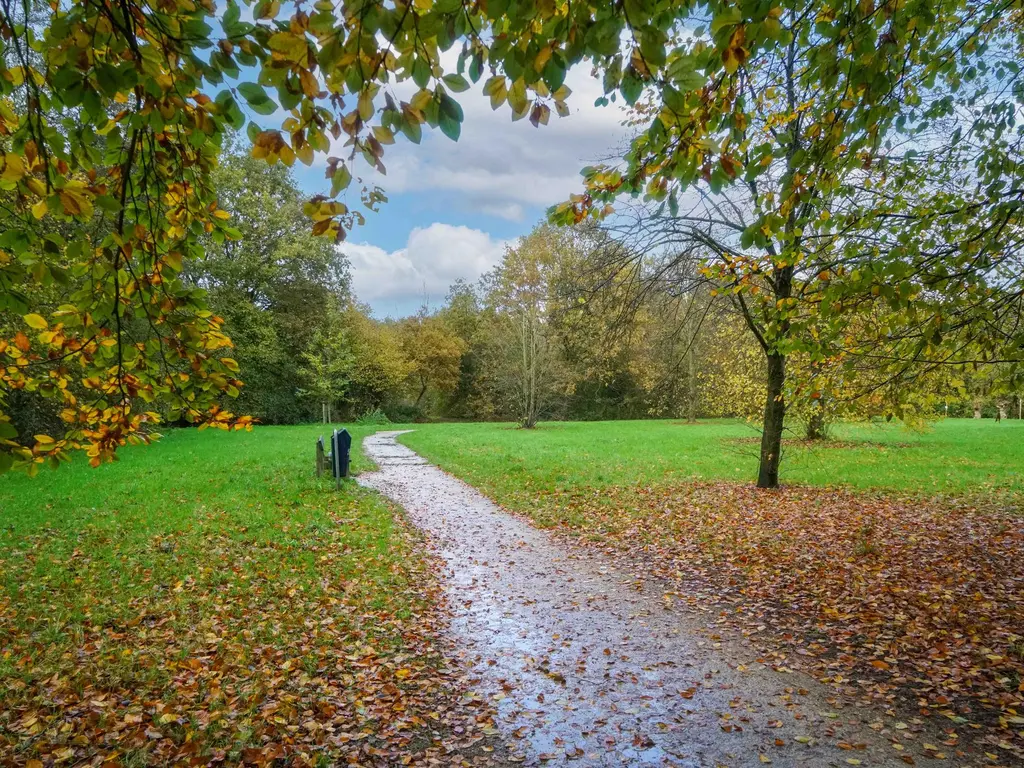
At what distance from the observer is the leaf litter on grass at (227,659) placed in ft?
11.1

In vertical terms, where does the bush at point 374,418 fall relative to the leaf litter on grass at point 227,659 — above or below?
above

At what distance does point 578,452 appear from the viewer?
1862 cm

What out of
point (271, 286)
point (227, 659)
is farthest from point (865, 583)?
point (271, 286)

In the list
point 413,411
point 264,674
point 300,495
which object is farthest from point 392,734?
point 413,411

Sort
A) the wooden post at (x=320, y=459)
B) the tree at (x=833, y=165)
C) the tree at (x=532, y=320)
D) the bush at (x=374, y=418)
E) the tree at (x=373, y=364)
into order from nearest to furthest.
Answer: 1. the tree at (x=833, y=165)
2. the wooden post at (x=320, y=459)
3. the tree at (x=532, y=320)
4. the bush at (x=374, y=418)
5. the tree at (x=373, y=364)

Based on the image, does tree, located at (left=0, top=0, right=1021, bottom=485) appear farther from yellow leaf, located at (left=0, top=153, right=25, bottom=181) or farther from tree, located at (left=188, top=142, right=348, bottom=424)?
tree, located at (left=188, top=142, right=348, bottom=424)

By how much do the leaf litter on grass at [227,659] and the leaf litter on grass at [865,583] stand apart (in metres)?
2.76

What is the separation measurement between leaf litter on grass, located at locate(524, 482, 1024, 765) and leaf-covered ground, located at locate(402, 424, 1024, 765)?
2cm

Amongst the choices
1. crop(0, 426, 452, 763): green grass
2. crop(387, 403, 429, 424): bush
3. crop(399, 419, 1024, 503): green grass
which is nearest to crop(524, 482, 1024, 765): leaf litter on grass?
crop(399, 419, 1024, 503): green grass

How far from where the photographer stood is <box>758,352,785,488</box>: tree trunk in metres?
10.7

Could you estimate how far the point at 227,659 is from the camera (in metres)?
4.45

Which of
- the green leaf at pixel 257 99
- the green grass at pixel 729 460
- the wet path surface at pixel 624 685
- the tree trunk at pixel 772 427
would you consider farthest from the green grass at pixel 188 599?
the tree trunk at pixel 772 427

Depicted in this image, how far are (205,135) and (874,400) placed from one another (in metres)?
7.34

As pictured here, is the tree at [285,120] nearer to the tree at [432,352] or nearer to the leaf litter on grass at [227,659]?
the leaf litter on grass at [227,659]
